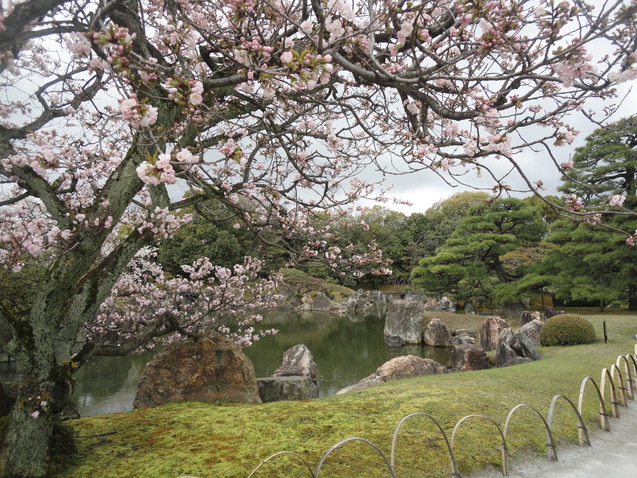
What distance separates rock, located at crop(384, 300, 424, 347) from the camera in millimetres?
16984

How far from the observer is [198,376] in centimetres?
561

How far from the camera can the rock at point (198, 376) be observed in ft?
18.0

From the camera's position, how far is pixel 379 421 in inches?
178

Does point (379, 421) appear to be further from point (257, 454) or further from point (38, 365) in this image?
point (38, 365)

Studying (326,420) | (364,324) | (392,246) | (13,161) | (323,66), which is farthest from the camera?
(392,246)

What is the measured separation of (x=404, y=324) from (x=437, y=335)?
57.6 inches

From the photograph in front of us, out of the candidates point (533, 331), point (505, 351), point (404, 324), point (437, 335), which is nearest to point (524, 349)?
point (505, 351)

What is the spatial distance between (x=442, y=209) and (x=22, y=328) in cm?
4129

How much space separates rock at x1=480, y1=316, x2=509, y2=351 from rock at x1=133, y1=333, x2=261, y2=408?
35.0 feet

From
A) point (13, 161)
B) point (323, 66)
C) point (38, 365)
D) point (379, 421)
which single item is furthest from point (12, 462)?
point (323, 66)

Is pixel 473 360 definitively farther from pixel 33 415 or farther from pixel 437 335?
pixel 33 415

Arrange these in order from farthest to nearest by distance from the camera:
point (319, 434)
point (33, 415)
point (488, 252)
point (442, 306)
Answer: point (442, 306) → point (488, 252) → point (319, 434) → point (33, 415)

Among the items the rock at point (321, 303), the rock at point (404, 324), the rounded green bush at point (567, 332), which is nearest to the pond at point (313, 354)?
the rock at point (404, 324)

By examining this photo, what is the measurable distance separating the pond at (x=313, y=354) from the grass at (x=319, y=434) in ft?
13.9
